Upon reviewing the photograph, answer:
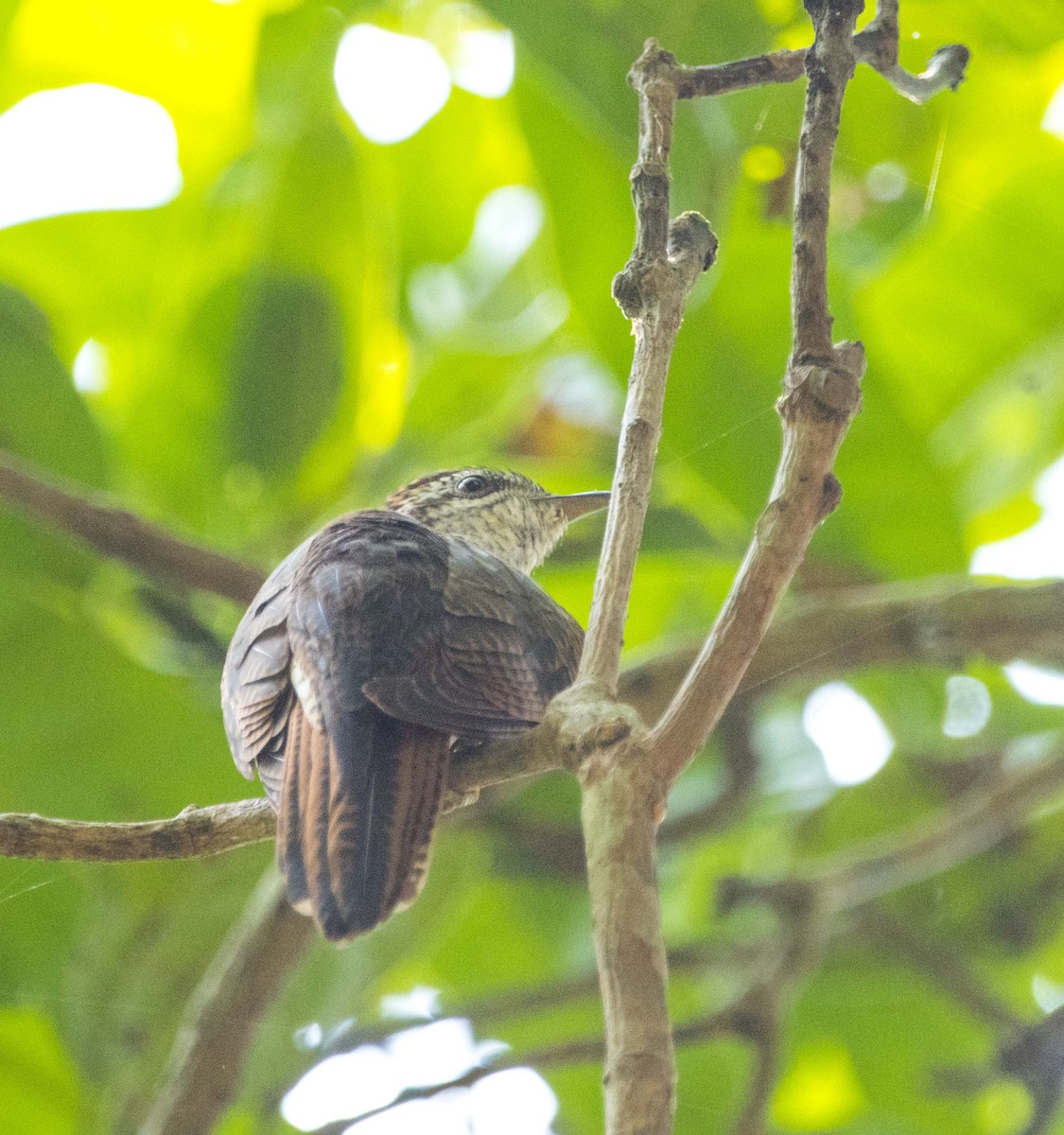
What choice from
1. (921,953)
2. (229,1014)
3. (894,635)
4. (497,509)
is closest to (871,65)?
(497,509)

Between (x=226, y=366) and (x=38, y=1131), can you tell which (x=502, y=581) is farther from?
(x=226, y=366)

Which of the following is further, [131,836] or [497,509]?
[497,509]

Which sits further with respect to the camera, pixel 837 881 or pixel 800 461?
pixel 837 881

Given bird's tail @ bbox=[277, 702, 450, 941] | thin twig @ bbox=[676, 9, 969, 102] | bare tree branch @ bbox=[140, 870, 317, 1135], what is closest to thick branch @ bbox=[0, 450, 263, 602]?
bare tree branch @ bbox=[140, 870, 317, 1135]

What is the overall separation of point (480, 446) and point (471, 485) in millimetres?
361

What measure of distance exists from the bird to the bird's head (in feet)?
1.23

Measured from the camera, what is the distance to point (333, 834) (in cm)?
92

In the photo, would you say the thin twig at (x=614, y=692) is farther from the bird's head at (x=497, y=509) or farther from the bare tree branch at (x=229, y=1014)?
the bare tree branch at (x=229, y=1014)

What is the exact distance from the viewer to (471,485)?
Result: 6.14ft

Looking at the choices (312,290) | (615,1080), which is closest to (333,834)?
(615,1080)

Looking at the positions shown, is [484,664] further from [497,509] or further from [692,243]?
[497,509]

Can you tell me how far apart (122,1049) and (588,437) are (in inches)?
44.8

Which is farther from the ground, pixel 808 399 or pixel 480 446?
pixel 480 446

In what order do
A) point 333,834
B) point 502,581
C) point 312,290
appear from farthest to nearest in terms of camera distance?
point 312,290 → point 502,581 → point 333,834
